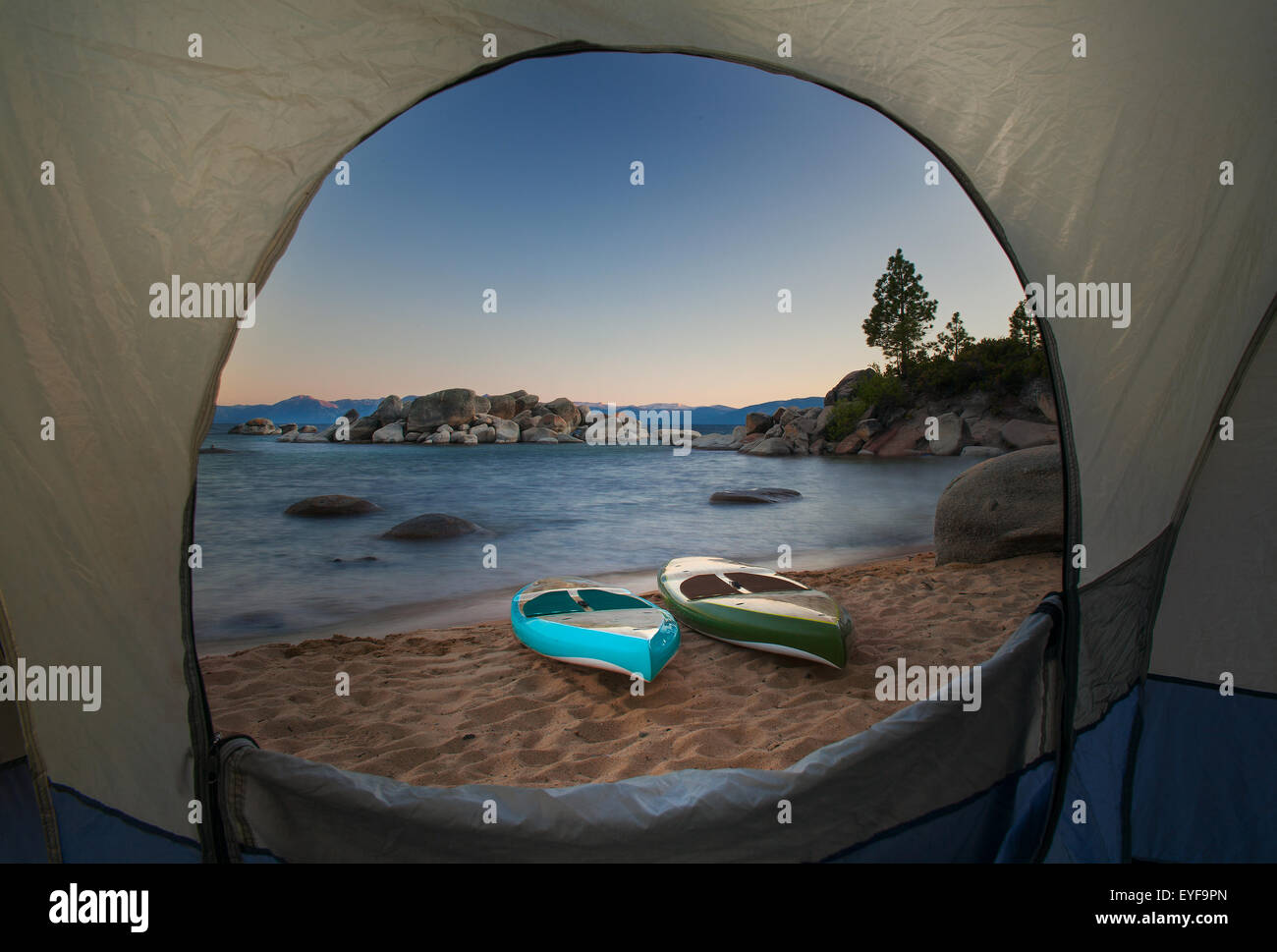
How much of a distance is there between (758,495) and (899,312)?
2387cm

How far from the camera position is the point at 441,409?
34.0 metres

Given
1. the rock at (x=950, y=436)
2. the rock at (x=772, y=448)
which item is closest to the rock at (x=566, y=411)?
the rock at (x=772, y=448)

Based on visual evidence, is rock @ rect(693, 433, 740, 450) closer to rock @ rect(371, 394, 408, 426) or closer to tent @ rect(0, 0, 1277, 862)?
rock @ rect(371, 394, 408, 426)

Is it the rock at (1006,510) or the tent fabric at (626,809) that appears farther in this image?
the rock at (1006,510)

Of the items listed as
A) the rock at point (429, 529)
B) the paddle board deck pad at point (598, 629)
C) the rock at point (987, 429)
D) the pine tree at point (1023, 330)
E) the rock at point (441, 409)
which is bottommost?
the rock at point (429, 529)

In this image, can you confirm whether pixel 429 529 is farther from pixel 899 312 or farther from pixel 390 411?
pixel 899 312

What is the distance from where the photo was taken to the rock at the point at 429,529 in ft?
37.3

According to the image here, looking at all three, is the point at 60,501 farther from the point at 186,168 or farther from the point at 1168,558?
the point at 1168,558

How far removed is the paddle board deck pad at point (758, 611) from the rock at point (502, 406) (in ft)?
105

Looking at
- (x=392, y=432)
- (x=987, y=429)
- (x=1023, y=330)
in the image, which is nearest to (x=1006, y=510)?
(x=987, y=429)

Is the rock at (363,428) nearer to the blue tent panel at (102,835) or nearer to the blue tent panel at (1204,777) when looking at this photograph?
the blue tent panel at (102,835)

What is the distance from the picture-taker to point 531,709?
3.50m

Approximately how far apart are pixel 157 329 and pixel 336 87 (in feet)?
2.42
